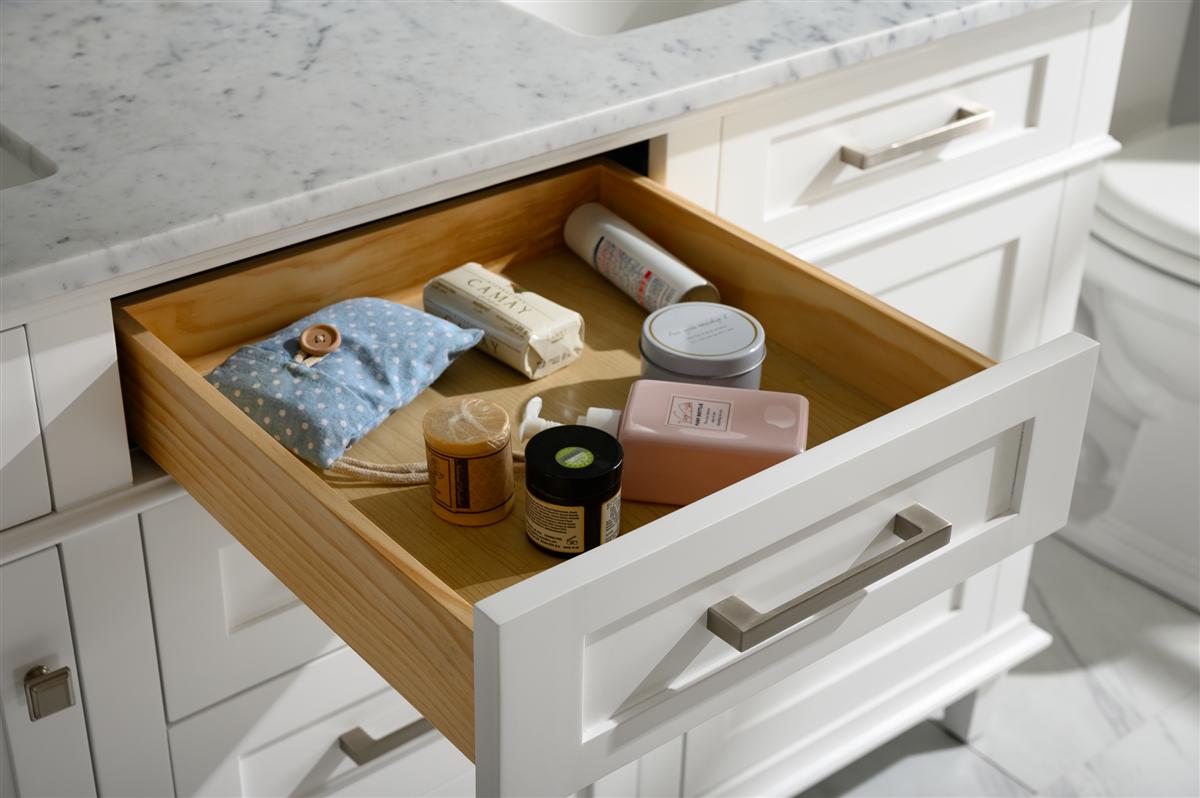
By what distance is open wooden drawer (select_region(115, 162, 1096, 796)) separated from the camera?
0.60m

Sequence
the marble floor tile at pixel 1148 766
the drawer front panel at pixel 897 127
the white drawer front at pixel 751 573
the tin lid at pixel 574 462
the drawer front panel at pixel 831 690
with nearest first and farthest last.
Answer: the white drawer front at pixel 751 573
the tin lid at pixel 574 462
the drawer front panel at pixel 897 127
the drawer front panel at pixel 831 690
the marble floor tile at pixel 1148 766

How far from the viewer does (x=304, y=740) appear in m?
1.01

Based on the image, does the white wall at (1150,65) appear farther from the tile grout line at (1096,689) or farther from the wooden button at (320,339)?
the wooden button at (320,339)

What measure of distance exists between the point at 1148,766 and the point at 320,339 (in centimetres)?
121

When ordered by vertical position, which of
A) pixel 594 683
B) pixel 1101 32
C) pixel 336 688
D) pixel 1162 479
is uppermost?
pixel 1101 32

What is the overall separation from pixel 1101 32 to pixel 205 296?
884mm

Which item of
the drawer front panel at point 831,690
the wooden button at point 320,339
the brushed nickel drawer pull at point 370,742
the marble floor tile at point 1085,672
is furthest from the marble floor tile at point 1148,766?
the wooden button at point 320,339

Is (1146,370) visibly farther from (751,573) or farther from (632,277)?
(751,573)

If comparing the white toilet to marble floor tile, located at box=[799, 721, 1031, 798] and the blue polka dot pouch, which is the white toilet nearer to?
marble floor tile, located at box=[799, 721, 1031, 798]

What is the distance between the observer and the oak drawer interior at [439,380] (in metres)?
0.65

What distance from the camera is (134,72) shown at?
37.3 inches

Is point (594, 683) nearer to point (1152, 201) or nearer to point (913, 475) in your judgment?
point (913, 475)

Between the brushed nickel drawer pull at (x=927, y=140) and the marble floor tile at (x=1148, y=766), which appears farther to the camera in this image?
the marble floor tile at (x=1148, y=766)

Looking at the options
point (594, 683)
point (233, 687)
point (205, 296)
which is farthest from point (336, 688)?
point (594, 683)
